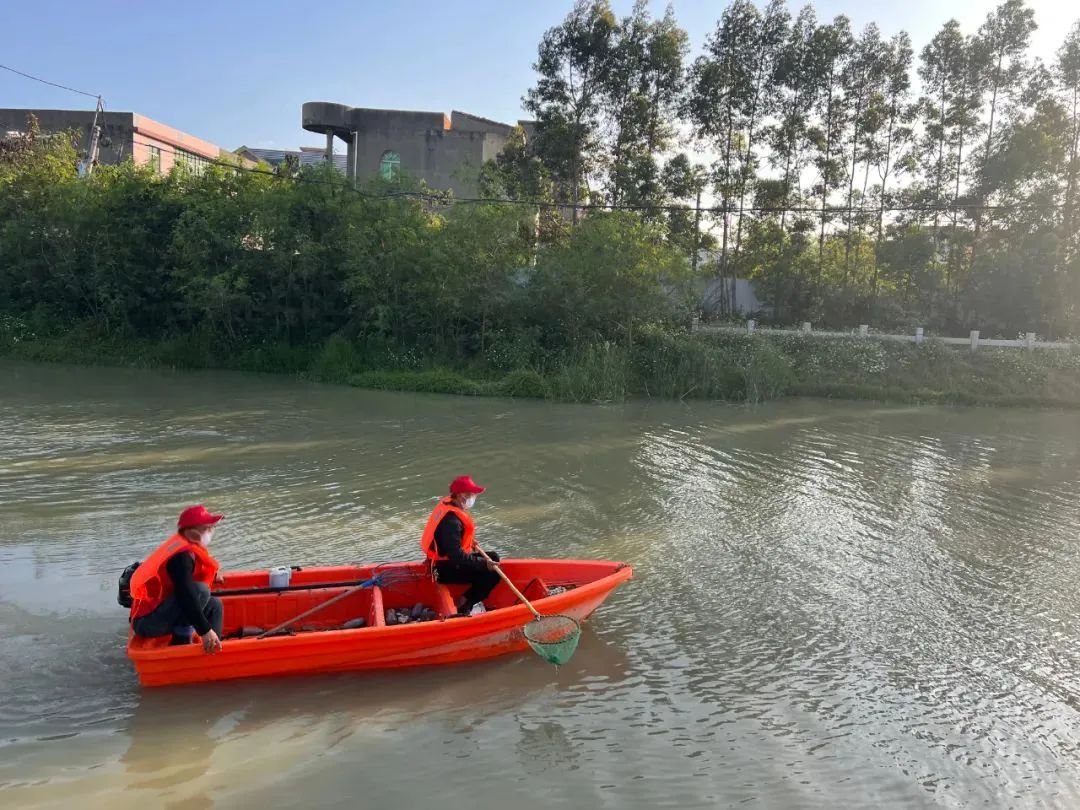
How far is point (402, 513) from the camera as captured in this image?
30.7 feet

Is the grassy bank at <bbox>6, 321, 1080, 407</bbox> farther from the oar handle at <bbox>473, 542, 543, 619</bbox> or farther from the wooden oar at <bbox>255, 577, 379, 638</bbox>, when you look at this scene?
the wooden oar at <bbox>255, 577, 379, 638</bbox>

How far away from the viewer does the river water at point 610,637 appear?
4.44m

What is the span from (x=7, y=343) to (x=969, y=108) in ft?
105

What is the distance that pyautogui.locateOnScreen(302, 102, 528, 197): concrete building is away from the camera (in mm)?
30875

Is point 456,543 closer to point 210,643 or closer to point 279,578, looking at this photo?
point 279,578

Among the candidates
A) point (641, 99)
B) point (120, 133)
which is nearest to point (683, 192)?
point (641, 99)

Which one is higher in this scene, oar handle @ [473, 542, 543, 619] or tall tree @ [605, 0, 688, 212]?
tall tree @ [605, 0, 688, 212]

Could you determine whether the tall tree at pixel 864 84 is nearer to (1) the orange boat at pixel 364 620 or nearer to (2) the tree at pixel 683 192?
(2) the tree at pixel 683 192

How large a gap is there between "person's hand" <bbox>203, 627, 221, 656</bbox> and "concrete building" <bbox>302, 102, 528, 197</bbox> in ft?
89.9

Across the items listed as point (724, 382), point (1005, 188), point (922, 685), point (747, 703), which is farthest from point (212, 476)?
point (1005, 188)

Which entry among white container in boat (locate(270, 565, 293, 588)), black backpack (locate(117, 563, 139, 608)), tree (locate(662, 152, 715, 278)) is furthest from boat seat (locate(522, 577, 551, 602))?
tree (locate(662, 152, 715, 278))

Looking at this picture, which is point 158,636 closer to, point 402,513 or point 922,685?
point 402,513

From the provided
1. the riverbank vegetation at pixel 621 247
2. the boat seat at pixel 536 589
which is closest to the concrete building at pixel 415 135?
the riverbank vegetation at pixel 621 247

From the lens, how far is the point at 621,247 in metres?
21.9
